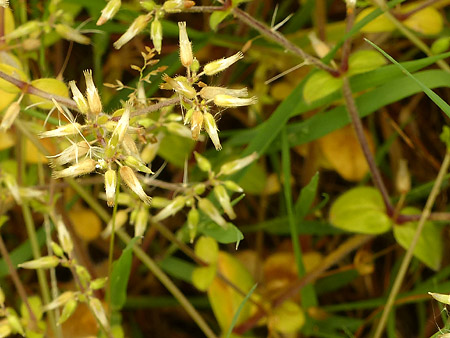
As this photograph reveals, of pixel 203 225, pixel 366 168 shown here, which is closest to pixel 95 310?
pixel 203 225

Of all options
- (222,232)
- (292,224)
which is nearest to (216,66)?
(222,232)

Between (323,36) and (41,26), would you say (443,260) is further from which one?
(41,26)

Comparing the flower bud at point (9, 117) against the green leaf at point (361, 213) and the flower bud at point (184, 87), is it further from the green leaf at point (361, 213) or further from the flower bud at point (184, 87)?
the green leaf at point (361, 213)

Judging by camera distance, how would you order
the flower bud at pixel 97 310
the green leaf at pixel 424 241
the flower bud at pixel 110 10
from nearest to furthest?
the flower bud at pixel 110 10 → the flower bud at pixel 97 310 → the green leaf at pixel 424 241

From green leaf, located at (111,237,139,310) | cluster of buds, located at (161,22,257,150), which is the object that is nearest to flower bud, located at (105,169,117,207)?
cluster of buds, located at (161,22,257,150)

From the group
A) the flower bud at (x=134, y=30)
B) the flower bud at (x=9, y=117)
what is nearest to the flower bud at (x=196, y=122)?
the flower bud at (x=134, y=30)

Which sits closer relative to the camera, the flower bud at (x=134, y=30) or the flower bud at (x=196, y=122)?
the flower bud at (x=196, y=122)
